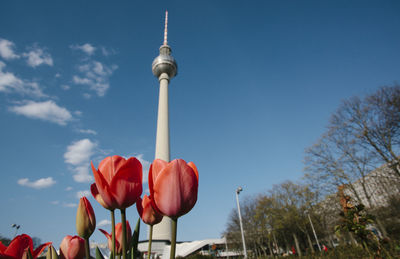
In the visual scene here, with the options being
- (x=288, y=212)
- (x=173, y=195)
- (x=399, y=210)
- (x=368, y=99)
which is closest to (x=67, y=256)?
(x=173, y=195)

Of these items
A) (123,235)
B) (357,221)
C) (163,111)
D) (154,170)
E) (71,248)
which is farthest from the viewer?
(163,111)

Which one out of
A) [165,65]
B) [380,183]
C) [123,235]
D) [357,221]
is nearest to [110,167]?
[123,235]

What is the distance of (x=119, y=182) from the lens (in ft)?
2.39

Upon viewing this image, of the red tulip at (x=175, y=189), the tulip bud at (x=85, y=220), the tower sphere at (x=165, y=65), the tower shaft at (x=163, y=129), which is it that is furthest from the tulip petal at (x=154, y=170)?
the tower sphere at (x=165, y=65)

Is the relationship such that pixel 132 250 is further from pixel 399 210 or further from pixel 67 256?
pixel 399 210

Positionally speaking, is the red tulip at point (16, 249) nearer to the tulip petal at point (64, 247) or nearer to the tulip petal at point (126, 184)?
the tulip petal at point (64, 247)

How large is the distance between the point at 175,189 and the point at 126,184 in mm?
172

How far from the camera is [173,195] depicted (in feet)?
2.33

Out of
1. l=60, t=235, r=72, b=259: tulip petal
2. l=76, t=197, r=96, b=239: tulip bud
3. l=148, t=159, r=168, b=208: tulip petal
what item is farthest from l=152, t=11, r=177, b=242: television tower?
l=148, t=159, r=168, b=208: tulip petal

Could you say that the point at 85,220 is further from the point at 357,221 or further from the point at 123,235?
the point at 357,221

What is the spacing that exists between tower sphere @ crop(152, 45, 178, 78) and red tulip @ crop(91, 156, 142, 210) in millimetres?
45718

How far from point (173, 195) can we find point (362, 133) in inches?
708

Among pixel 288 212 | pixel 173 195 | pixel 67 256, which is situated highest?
pixel 288 212

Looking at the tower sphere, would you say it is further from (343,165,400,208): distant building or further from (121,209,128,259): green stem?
(121,209,128,259): green stem
